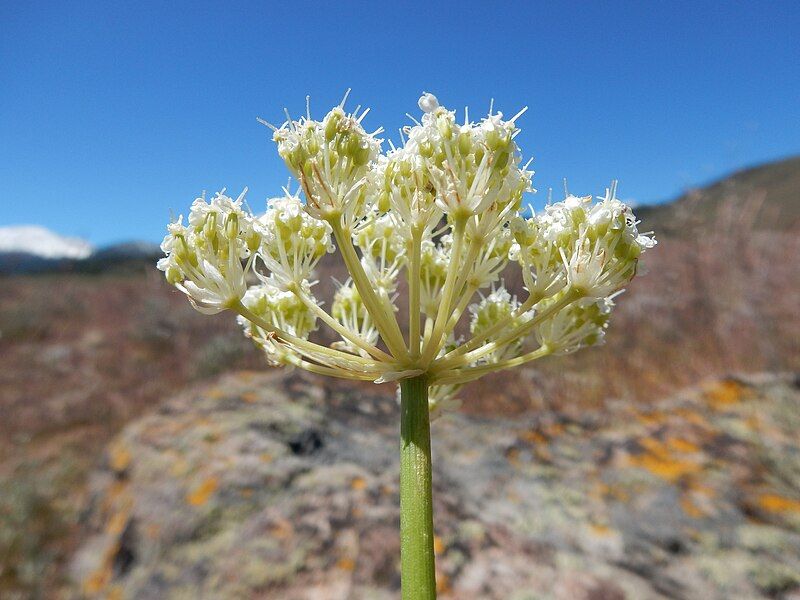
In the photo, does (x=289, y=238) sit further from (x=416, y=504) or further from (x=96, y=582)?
(x=96, y=582)

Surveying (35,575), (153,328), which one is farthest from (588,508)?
(153,328)

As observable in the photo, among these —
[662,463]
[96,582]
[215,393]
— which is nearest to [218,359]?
[215,393]

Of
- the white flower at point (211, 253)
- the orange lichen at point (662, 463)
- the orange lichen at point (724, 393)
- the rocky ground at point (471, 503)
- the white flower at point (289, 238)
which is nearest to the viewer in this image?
the white flower at point (211, 253)

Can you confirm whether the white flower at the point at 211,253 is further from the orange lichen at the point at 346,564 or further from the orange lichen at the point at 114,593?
the orange lichen at the point at 114,593

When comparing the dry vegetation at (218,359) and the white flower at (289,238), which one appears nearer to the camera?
the white flower at (289,238)

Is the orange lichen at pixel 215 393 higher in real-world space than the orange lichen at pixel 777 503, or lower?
higher

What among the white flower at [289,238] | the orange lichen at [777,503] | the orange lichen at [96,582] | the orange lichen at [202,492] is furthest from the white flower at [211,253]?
the orange lichen at [777,503]

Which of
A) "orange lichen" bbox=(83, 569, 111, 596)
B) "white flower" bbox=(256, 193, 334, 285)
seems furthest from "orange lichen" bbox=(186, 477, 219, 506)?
"white flower" bbox=(256, 193, 334, 285)

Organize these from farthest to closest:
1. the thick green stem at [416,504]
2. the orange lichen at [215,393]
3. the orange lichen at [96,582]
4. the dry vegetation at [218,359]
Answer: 1. the dry vegetation at [218,359]
2. the orange lichen at [215,393]
3. the orange lichen at [96,582]
4. the thick green stem at [416,504]
